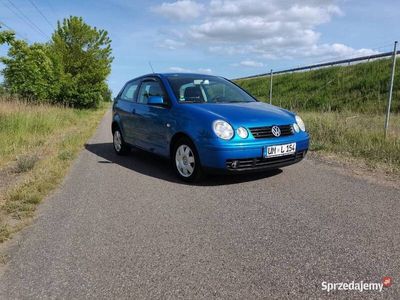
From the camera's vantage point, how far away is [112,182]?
589 centimetres

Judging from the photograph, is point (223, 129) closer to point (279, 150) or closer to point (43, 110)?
point (279, 150)

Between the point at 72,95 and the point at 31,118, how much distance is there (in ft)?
61.9

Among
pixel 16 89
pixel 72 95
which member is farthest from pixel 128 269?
pixel 72 95

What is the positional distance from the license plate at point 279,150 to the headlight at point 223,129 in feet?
1.69

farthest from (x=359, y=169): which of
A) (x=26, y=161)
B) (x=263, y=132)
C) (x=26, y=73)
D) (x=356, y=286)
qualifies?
(x=26, y=73)

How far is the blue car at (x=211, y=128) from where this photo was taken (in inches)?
200

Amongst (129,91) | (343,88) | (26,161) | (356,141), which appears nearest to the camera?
(26,161)

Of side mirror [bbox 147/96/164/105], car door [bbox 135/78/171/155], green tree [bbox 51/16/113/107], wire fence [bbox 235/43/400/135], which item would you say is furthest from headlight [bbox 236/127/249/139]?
green tree [bbox 51/16/113/107]

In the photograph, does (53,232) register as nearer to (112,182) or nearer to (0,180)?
(112,182)

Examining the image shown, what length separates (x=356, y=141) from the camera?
25.9ft

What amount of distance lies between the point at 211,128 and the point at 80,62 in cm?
2970

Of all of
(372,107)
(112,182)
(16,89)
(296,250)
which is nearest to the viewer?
(296,250)

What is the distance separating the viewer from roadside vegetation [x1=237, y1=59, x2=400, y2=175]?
718cm

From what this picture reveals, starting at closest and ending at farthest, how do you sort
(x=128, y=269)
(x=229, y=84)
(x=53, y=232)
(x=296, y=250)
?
(x=128, y=269) → (x=296, y=250) → (x=53, y=232) → (x=229, y=84)
